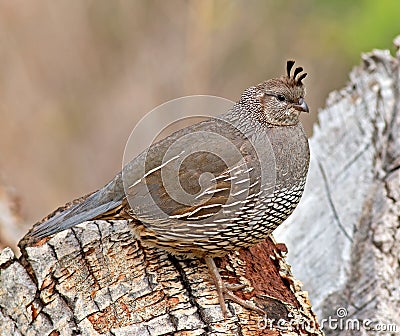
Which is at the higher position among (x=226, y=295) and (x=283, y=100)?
(x=283, y=100)

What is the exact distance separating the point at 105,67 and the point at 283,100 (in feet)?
12.3

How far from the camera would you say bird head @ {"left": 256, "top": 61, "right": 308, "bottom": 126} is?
12.5 feet

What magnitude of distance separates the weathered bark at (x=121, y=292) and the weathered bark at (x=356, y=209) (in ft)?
2.04

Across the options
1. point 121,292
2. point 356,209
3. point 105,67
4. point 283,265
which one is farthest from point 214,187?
point 105,67

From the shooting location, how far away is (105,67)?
23.7 ft

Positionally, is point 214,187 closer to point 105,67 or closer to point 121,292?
point 121,292

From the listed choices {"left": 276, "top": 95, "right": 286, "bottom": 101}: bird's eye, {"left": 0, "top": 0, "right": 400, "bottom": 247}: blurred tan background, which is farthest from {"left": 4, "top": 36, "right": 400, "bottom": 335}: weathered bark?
{"left": 0, "top": 0, "right": 400, "bottom": 247}: blurred tan background

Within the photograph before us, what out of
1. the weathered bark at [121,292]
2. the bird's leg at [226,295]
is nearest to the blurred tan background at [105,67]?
the weathered bark at [121,292]

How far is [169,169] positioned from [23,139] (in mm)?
3685

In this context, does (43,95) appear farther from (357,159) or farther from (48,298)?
(48,298)

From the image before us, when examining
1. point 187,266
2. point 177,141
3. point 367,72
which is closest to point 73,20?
point 367,72

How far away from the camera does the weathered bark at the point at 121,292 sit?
3137 millimetres

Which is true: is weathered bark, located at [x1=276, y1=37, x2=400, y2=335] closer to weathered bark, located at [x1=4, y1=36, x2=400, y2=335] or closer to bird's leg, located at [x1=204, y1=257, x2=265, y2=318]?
weathered bark, located at [x1=4, y1=36, x2=400, y2=335]

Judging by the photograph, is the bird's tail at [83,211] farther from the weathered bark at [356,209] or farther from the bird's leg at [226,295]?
the weathered bark at [356,209]
